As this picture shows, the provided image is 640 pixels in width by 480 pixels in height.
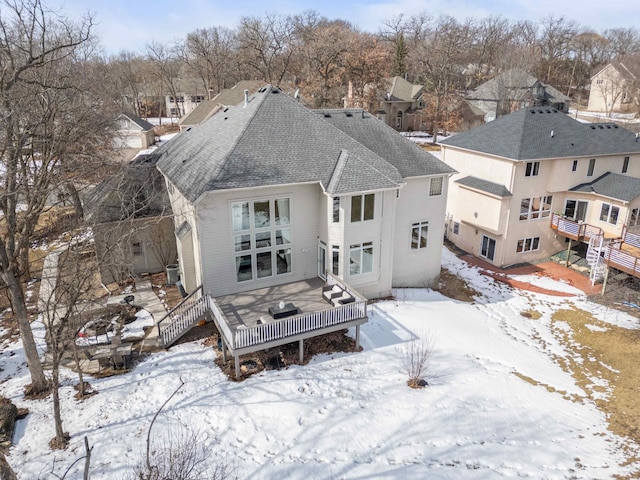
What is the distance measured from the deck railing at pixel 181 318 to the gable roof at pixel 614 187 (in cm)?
2494

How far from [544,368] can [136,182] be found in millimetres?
20573

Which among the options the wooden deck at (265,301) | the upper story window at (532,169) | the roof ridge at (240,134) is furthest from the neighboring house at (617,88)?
the wooden deck at (265,301)

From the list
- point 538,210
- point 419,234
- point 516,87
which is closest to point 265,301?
point 419,234

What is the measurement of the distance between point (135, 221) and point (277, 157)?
833 centimetres

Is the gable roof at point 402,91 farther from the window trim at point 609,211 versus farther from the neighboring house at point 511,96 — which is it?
the window trim at point 609,211

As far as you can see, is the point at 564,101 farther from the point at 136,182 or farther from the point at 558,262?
the point at 136,182

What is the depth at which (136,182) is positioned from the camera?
74.1 ft

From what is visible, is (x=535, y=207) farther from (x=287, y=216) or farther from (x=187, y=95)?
(x=187, y=95)

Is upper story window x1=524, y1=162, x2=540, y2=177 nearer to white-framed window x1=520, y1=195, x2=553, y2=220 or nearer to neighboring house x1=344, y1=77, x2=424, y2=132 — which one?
white-framed window x1=520, y1=195, x2=553, y2=220

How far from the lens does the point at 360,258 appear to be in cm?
1923

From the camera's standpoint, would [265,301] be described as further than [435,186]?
No

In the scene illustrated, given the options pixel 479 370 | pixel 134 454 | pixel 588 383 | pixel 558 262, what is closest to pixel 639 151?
pixel 558 262

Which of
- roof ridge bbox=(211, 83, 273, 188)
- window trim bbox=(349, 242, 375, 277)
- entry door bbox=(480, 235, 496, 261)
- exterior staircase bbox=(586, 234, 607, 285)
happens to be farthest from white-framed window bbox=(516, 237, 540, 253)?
roof ridge bbox=(211, 83, 273, 188)

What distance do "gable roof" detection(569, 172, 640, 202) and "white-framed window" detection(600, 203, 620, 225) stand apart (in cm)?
71
